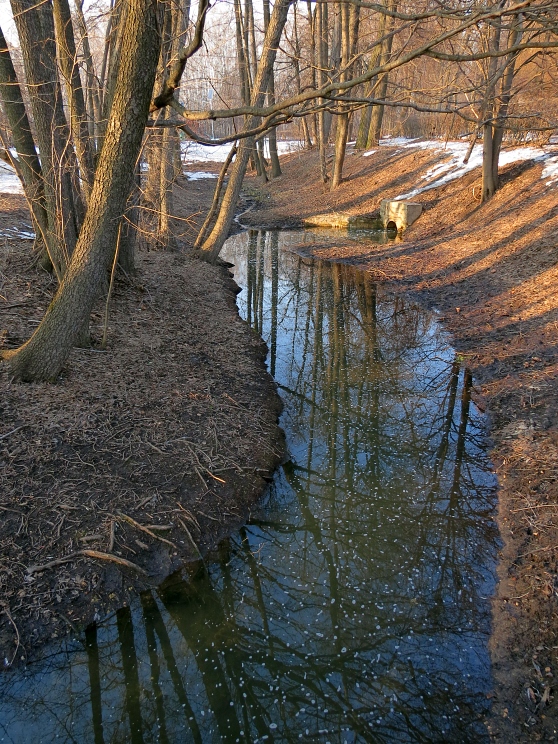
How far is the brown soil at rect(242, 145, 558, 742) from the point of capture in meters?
4.18

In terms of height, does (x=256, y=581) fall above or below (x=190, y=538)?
below

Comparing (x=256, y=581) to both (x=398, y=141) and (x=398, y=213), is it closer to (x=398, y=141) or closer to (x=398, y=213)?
(x=398, y=213)

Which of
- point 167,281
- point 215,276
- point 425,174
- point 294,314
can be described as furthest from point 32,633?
point 425,174

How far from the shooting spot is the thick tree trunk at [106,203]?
520cm

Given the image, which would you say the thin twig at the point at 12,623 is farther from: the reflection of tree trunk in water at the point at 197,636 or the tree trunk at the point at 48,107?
the tree trunk at the point at 48,107

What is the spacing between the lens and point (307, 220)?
2234 centimetres

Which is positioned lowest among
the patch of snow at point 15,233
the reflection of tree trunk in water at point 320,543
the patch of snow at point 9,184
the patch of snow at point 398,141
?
the reflection of tree trunk in water at point 320,543

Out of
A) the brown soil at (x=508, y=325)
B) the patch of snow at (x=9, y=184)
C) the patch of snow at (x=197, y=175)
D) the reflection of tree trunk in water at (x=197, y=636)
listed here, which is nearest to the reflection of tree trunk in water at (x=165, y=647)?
the reflection of tree trunk in water at (x=197, y=636)

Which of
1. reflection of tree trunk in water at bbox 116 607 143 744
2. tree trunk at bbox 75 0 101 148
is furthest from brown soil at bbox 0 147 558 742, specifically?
tree trunk at bbox 75 0 101 148

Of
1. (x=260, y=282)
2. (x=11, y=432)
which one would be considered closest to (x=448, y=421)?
(x=11, y=432)

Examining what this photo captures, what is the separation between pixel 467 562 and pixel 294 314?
767 centimetres

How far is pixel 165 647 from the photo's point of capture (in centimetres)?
436

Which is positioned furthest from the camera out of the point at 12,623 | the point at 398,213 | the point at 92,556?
the point at 398,213

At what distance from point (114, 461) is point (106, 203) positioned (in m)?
2.79
